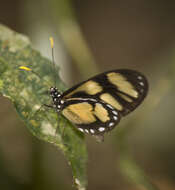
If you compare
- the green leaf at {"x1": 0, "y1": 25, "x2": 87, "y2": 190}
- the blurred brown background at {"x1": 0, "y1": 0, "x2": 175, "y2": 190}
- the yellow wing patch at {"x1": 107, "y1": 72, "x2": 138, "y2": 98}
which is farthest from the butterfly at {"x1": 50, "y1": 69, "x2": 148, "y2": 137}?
the blurred brown background at {"x1": 0, "y1": 0, "x2": 175, "y2": 190}

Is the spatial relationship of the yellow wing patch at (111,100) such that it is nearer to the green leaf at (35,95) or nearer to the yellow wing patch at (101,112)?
the yellow wing patch at (101,112)

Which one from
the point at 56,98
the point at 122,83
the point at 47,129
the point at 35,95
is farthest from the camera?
the point at 122,83

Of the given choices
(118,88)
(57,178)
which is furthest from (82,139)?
(57,178)

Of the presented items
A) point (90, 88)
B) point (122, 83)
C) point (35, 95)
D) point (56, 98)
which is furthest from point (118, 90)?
point (35, 95)

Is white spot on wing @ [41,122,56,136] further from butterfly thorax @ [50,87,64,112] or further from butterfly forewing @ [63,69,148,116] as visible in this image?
butterfly forewing @ [63,69,148,116]

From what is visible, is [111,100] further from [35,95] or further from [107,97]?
[35,95]

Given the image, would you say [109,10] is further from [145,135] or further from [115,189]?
[115,189]
